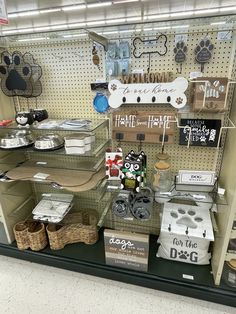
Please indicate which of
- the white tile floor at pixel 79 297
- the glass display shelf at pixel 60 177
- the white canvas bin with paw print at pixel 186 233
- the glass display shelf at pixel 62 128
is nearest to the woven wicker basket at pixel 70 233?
the white tile floor at pixel 79 297

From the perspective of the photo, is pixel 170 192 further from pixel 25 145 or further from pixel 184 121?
pixel 25 145

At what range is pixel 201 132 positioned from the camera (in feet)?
4.20

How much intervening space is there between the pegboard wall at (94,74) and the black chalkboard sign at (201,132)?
0.08m

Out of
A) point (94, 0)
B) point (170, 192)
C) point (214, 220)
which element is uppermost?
point (94, 0)

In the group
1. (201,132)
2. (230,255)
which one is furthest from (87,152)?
(230,255)

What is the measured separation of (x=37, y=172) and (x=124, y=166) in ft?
2.38

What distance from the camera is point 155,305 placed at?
4.67ft

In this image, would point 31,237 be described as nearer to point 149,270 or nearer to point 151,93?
point 149,270

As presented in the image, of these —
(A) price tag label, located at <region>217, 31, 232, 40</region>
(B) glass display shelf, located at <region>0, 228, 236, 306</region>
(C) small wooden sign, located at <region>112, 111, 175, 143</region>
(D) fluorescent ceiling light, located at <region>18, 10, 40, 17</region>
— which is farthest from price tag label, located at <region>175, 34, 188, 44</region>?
(D) fluorescent ceiling light, located at <region>18, 10, 40, 17</region>

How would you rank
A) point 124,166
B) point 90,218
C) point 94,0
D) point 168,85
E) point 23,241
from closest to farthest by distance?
point 168,85 < point 124,166 < point 23,241 < point 90,218 < point 94,0

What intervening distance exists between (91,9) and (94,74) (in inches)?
167

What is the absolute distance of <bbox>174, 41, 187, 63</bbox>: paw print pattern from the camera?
48.0 inches

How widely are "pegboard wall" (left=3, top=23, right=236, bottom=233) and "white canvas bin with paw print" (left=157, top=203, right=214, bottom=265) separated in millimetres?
314

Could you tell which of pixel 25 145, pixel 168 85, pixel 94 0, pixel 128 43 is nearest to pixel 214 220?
pixel 168 85
